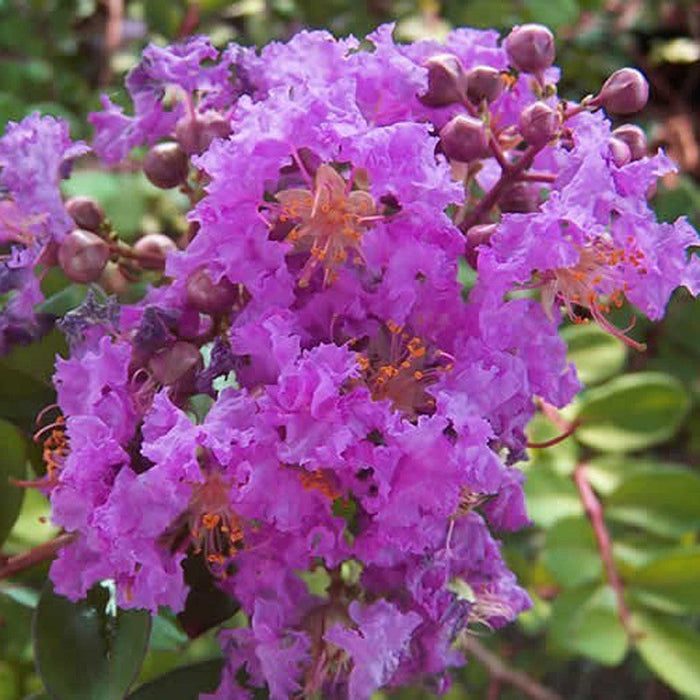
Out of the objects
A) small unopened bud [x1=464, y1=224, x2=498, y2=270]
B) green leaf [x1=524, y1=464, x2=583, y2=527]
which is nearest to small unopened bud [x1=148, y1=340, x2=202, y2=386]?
small unopened bud [x1=464, y1=224, x2=498, y2=270]

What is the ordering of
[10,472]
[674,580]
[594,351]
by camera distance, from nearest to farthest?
[10,472], [674,580], [594,351]

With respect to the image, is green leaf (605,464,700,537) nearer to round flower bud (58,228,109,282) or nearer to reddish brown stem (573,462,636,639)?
reddish brown stem (573,462,636,639)

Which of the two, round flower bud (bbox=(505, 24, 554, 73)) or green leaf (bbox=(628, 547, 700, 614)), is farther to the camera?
green leaf (bbox=(628, 547, 700, 614))

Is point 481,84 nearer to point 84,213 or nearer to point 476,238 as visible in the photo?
point 476,238

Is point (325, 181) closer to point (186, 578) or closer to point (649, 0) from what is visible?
point (186, 578)

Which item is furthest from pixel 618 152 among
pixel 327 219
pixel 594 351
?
pixel 594 351

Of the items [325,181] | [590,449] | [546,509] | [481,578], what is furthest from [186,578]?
[590,449]
